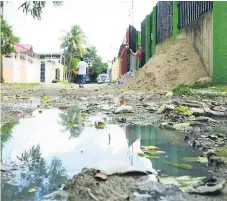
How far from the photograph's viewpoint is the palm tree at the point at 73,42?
43.2 metres

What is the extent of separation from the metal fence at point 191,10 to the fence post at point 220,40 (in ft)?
1.61

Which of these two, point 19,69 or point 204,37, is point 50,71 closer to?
point 19,69

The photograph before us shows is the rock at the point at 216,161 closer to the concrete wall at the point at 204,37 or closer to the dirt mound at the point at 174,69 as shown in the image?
the concrete wall at the point at 204,37

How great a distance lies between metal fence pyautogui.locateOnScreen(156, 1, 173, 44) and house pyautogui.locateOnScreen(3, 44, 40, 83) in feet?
39.9

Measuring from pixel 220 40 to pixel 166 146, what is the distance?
6.36m

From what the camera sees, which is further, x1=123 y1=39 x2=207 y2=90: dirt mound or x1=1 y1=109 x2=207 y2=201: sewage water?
x1=123 y1=39 x2=207 y2=90: dirt mound

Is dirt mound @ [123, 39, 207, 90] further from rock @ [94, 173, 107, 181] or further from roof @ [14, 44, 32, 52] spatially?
roof @ [14, 44, 32, 52]

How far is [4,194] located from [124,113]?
3300 mm

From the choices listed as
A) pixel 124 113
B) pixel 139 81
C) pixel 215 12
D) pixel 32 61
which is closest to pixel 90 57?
pixel 32 61

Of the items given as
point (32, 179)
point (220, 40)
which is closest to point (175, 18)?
point (220, 40)

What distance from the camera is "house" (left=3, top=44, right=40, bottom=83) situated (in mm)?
23781

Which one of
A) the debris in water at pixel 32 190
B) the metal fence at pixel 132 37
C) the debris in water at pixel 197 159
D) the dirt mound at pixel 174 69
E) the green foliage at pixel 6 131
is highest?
the metal fence at pixel 132 37

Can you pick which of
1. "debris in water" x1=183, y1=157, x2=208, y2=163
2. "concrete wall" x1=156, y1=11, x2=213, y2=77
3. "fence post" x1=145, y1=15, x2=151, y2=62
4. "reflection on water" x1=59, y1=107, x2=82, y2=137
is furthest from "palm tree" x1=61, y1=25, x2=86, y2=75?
"debris in water" x1=183, y1=157, x2=208, y2=163

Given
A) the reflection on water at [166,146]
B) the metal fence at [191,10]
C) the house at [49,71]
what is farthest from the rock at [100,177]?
the house at [49,71]
